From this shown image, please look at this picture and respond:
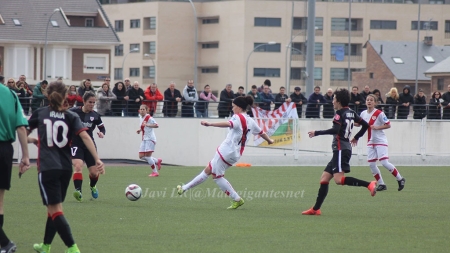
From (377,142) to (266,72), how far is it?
67.4 meters

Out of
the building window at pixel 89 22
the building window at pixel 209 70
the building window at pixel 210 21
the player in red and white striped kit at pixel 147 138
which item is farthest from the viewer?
the building window at pixel 209 70

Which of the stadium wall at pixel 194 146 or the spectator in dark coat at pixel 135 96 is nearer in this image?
the spectator in dark coat at pixel 135 96

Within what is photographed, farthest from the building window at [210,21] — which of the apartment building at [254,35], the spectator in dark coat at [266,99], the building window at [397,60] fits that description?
the spectator in dark coat at [266,99]

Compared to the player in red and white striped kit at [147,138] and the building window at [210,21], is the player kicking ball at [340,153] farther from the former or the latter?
the building window at [210,21]

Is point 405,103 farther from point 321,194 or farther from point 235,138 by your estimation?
point 321,194

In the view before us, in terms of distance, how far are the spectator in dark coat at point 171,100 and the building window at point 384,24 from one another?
61532 mm

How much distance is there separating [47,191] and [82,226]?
2759mm

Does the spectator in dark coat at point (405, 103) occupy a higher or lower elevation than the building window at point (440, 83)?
lower

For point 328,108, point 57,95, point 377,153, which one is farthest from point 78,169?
point 328,108

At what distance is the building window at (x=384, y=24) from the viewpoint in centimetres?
8669

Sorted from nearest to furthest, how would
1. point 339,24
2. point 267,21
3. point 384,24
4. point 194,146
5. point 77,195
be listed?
point 77,195 < point 194,146 < point 267,21 < point 339,24 < point 384,24

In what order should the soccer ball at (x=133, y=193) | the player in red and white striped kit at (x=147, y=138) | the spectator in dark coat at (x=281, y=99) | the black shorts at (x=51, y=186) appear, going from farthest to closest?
the spectator in dark coat at (x=281, y=99) < the player in red and white striped kit at (x=147, y=138) < the soccer ball at (x=133, y=193) < the black shorts at (x=51, y=186)

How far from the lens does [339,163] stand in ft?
41.7

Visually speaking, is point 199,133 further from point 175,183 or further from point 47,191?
point 47,191
